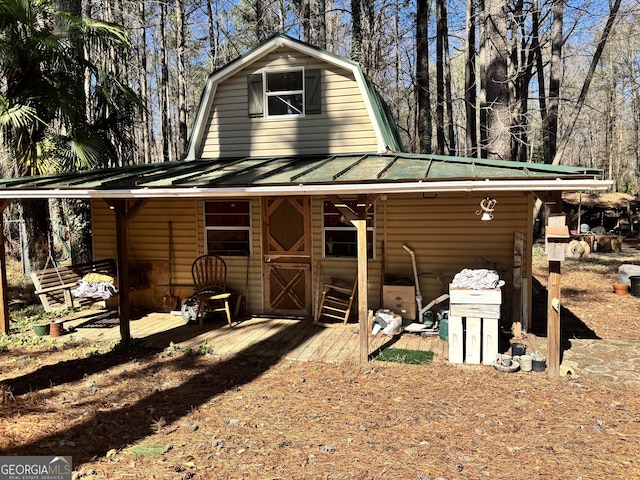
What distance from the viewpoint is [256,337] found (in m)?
7.53

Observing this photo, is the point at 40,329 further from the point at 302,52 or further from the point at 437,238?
the point at 437,238

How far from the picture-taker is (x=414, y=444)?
412cm

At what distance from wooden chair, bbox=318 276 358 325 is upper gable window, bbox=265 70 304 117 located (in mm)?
3433

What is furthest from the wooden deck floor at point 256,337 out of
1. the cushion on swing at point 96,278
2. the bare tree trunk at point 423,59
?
the bare tree trunk at point 423,59

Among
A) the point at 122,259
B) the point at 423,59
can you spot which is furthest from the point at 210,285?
the point at 423,59

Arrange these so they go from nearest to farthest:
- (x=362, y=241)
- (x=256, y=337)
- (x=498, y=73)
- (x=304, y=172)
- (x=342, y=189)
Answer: (x=342, y=189) < (x=362, y=241) < (x=304, y=172) < (x=256, y=337) < (x=498, y=73)

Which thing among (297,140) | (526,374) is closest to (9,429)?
(526,374)

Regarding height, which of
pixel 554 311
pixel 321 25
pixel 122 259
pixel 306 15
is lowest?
pixel 554 311

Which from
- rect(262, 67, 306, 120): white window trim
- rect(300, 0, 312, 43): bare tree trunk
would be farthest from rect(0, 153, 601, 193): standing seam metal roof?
rect(300, 0, 312, 43): bare tree trunk

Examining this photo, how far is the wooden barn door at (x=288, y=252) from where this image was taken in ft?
28.0

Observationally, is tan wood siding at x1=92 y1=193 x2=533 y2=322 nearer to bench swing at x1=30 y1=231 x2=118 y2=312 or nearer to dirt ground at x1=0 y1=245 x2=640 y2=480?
bench swing at x1=30 y1=231 x2=118 y2=312

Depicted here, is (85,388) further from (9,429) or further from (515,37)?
(515,37)

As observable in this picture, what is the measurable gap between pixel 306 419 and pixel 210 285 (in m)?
4.64

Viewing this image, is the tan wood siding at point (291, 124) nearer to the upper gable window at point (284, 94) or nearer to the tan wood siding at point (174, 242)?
the upper gable window at point (284, 94)
